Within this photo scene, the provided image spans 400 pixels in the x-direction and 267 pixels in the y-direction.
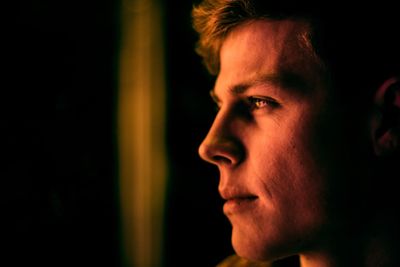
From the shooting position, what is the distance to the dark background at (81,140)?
5.41 ft

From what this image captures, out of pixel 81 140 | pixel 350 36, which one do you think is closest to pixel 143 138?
pixel 81 140

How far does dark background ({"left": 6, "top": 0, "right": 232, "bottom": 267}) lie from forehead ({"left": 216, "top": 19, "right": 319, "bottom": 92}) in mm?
941

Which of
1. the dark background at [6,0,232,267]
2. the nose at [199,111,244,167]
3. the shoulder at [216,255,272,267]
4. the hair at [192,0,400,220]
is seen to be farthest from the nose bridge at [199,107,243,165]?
the dark background at [6,0,232,267]

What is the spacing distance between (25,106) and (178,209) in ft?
2.99

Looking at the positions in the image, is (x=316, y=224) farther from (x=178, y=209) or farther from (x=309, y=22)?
(x=178, y=209)

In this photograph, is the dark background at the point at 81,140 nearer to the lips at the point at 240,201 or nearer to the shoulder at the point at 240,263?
the shoulder at the point at 240,263

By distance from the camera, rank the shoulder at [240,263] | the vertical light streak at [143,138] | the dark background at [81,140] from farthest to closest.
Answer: the vertical light streak at [143,138], the dark background at [81,140], the shoulder at [240,263]

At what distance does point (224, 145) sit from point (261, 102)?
152 mm

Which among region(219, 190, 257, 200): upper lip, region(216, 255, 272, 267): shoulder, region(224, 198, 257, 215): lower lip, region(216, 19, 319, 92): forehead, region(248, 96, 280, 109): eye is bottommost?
region(216, 255, 272, 267): shoulder

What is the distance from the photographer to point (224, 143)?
3.41 feet

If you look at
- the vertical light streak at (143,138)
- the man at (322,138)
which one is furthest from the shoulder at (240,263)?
the vertical light streak at (143,138)

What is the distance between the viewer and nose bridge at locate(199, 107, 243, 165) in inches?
40.6

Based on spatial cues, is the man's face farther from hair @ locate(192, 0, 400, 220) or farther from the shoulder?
the shoulder

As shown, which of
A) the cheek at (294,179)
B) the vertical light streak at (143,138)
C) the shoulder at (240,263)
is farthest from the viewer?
the vertical light streak at (143,138)
